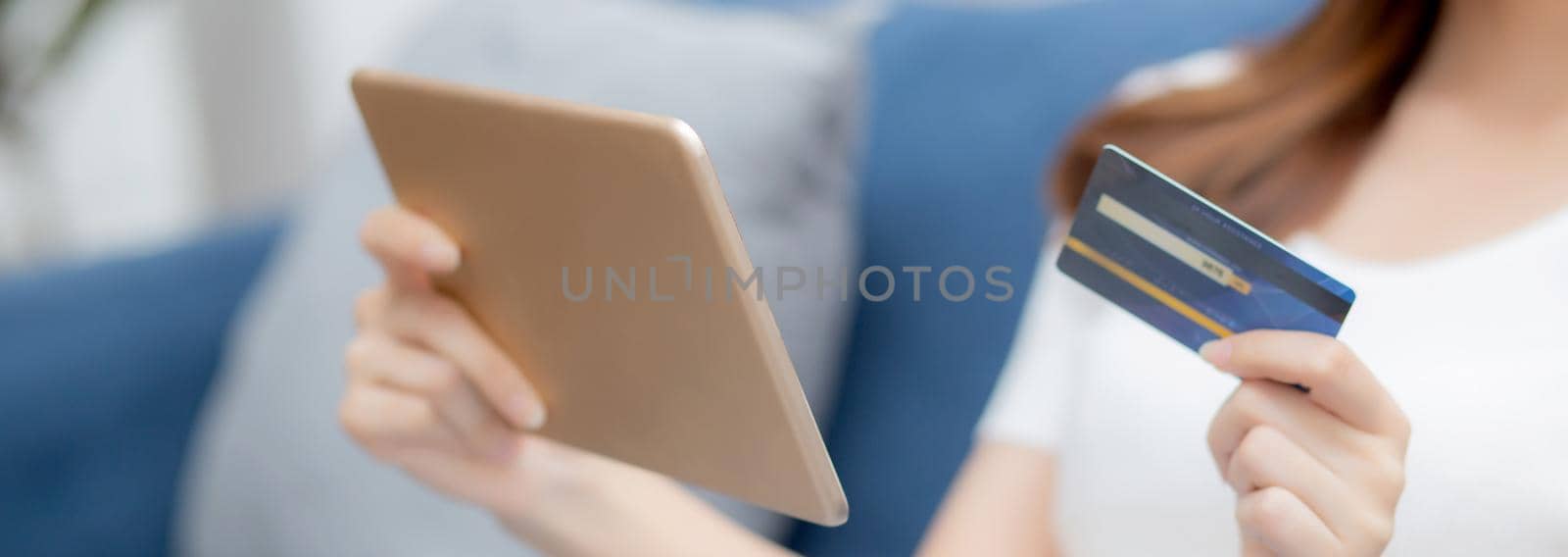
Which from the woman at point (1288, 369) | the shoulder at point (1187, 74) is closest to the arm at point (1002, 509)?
the woman at point (1288, 369)

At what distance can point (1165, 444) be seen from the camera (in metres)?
0.58

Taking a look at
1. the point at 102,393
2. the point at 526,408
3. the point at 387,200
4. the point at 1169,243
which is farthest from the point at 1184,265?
the point at 102,393

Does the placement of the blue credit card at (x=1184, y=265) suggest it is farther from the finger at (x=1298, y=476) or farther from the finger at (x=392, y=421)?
the finger at (x=392, y=421)

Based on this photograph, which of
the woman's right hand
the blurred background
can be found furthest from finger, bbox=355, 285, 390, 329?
the blurred background

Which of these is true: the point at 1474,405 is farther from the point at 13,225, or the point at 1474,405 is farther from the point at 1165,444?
the point at 13,225

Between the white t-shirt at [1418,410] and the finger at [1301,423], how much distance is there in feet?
0.09

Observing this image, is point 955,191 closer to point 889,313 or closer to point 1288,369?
point 889,313

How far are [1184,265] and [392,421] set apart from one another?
376mm

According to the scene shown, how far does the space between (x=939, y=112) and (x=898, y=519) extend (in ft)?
0.96

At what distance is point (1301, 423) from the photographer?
16.4 inches

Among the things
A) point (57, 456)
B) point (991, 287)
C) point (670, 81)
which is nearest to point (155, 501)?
point (57, 456)

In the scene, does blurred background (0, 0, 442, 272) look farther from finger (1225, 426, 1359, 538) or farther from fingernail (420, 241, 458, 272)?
finger (1225, 426, 1359, 538)

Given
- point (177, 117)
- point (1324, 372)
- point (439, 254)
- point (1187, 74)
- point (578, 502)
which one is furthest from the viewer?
point (177, 117)

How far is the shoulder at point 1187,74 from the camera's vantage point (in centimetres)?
79
